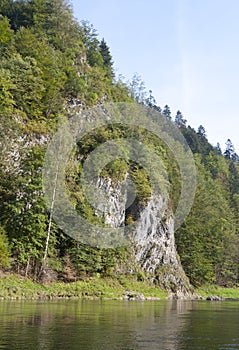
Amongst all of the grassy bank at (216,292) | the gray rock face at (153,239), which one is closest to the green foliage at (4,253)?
the gray rock face at (153,239)

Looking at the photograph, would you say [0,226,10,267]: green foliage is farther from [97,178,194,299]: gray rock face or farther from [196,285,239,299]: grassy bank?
[196,285,239,299]: grassy bank

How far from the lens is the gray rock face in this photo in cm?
4528

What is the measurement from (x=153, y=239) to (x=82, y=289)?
60.5 ft

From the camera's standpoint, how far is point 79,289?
3241 centimetres

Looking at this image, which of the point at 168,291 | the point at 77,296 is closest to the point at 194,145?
the point at 168,291

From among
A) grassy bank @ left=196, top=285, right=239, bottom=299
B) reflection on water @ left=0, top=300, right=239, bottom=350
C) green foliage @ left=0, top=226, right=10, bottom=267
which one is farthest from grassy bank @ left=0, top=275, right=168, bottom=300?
grassy bank @ left=196, top=285, right=239, bottom=299

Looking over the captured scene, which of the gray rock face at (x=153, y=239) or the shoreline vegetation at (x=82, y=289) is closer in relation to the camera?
the shoreline vegetation at (x=82, y=289)

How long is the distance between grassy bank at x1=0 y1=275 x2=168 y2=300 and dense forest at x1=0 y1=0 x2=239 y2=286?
1.30 meters

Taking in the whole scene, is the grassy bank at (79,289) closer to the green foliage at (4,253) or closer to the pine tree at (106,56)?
the green foliage at (4,253)

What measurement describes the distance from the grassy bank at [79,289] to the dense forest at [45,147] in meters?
1.30

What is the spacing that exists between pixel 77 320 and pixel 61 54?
44938 mm

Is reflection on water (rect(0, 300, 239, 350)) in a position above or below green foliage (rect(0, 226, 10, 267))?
below

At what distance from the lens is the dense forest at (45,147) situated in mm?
32062

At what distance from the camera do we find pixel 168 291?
4672cm
